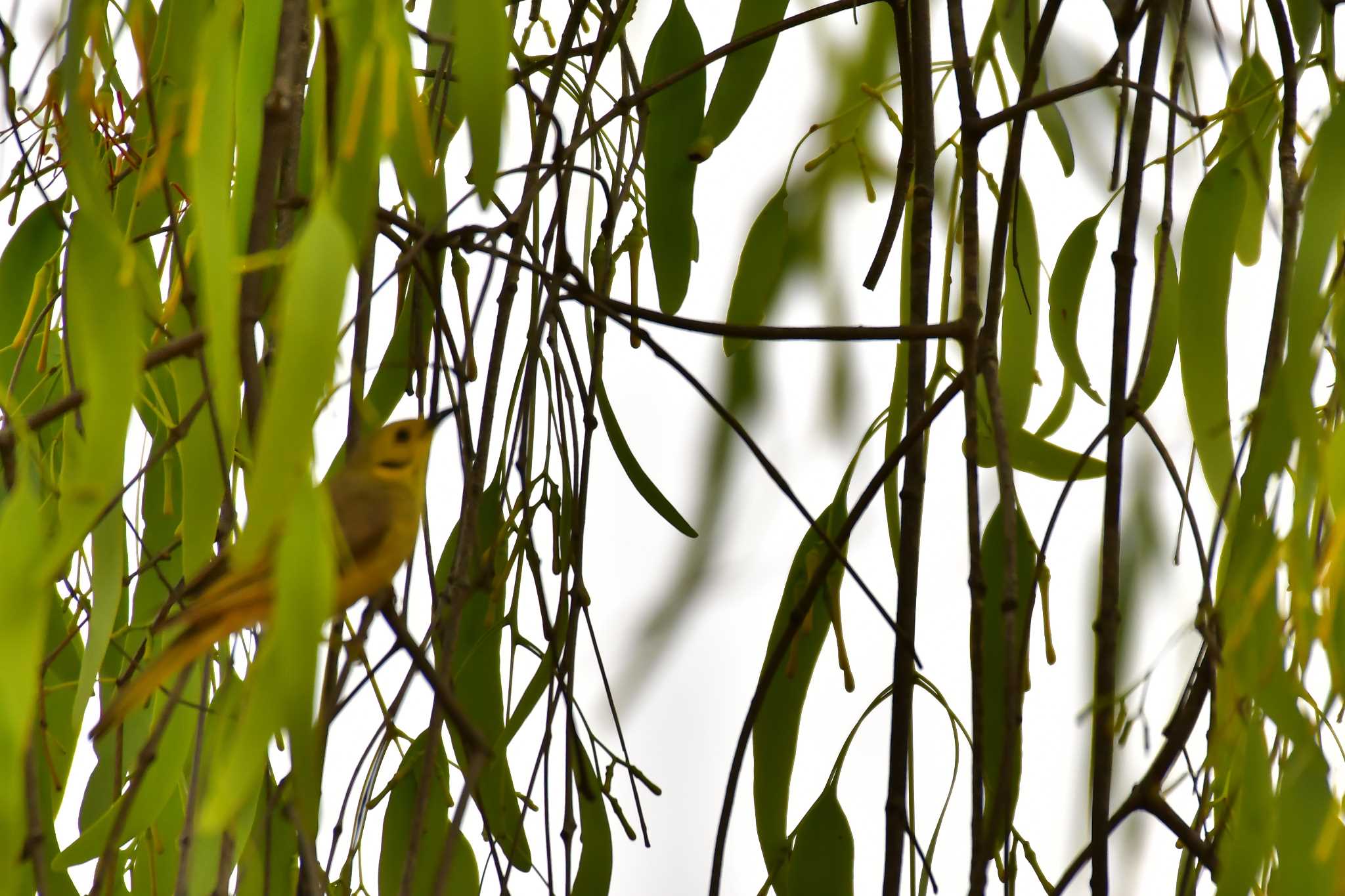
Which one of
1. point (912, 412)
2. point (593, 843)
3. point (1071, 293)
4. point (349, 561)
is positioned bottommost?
point (593, 843)

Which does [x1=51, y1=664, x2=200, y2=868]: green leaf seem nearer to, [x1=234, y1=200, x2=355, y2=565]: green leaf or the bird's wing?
the bird's wing

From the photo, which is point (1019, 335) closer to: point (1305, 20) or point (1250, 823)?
point (1305, 20)

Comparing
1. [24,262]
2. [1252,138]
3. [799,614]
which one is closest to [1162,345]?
[1252,138]

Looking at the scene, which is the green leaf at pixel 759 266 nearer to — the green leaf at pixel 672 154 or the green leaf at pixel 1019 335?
the green leaf at pixel 672 154

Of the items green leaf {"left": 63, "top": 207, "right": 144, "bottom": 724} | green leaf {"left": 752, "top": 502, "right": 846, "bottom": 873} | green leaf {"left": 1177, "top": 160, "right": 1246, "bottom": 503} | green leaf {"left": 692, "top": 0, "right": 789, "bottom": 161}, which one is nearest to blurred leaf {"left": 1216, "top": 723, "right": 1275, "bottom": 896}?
green leaf {"left": 1177, "top": 160, "right": 1246, "bottom": 503}

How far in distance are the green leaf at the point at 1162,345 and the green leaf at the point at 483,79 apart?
24.2 inches

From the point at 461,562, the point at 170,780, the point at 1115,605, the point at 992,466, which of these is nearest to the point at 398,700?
the point at 461,562

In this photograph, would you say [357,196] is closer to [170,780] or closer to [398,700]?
[398,700]

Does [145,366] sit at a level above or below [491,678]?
above

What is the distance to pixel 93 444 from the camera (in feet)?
2.04

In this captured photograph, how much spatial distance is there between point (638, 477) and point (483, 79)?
0.53 metres

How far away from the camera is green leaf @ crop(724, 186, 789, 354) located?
4.08ft

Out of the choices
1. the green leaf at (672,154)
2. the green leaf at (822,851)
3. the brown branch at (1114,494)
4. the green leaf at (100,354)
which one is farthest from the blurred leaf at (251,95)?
the green leaf at (822,851)

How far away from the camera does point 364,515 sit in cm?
85
